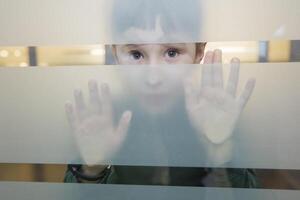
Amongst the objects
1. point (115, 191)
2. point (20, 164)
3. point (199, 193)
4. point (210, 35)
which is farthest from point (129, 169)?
point (210, 35)

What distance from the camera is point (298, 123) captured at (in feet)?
2.41

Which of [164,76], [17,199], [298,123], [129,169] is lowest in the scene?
[17,199]

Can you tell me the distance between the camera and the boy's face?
753 mm

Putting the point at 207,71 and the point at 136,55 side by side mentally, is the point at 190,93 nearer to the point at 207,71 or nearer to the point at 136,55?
the point at 207,71

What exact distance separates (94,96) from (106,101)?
0.04 metres

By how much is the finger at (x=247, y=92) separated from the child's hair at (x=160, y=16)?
20 cm

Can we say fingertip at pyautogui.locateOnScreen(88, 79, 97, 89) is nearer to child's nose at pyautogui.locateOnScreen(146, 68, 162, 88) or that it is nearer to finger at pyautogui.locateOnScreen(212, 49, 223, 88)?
child's nose at pyautogui.locateOnScreen(146, 68, 162, 88)

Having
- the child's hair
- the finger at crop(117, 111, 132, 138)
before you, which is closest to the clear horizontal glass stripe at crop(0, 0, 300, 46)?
the child's hair

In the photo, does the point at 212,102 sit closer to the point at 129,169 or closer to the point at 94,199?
the point at 129,169

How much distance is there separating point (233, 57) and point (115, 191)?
53 cm

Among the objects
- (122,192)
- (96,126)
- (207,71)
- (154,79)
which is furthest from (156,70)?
(122,192)

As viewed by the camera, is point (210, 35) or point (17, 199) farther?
point (17, 199)

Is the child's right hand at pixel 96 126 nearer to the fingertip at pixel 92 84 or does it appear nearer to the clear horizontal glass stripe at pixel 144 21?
the fingertip at pixel 92 84

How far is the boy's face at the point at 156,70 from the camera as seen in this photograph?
Answer: 0.75m
